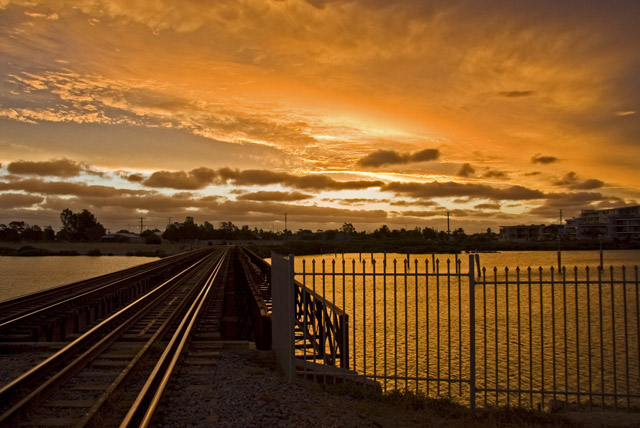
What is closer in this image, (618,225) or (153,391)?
(153,391)

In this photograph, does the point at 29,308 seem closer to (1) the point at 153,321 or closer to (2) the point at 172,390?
(1) the point at 153,321

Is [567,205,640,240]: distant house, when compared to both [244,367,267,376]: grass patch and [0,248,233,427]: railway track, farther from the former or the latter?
[244,367,267,376]: grass patch

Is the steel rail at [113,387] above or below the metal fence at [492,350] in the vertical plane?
above

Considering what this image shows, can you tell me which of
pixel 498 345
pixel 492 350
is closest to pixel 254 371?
pixel 492 350

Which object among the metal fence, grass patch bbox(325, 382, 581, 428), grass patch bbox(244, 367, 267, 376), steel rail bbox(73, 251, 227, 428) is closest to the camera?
steel rail bbox(73, 251, 227, 428)

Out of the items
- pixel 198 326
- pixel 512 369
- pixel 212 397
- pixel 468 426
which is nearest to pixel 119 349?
pixel 198 326

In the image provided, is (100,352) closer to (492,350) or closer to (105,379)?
(105,379)

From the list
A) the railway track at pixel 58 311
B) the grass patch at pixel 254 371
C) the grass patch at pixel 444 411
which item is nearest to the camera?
the grass patch at pixel 444 411

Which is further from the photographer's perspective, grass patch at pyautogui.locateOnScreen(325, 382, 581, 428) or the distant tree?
the distant tree

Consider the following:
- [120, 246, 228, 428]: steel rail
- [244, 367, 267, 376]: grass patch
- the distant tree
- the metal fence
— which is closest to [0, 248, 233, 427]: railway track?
[120, 246, 228, 428]: steel rail

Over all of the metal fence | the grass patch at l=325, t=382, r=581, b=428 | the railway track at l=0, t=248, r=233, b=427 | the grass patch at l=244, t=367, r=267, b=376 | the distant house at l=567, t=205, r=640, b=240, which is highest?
the distant house at l=567, t=205, r=640, b=240

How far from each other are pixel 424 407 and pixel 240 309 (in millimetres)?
17441

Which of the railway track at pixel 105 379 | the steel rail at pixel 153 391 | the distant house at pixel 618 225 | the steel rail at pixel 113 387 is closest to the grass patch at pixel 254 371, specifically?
the railway track at pixel 105 379

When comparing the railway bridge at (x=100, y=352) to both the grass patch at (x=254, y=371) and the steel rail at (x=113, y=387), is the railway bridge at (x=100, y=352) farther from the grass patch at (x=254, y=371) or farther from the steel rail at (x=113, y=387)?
the grass patch at (x=254, y=371)
